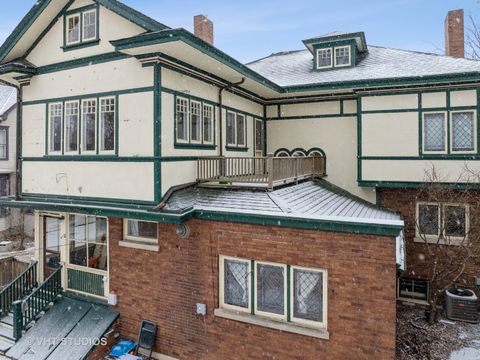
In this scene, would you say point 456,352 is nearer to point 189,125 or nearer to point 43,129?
point 189,125

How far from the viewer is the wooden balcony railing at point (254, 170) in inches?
375

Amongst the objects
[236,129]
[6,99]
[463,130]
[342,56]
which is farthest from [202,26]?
[6,99]

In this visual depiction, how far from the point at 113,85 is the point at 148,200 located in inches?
135

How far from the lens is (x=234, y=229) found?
8406 mm

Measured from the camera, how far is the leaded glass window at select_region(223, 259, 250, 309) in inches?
336

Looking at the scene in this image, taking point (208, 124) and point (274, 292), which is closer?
point (274, 292)

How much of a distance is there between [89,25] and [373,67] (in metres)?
10.4

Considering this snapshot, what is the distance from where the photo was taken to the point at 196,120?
10492 millimetres

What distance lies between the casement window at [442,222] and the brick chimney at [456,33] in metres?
6.70

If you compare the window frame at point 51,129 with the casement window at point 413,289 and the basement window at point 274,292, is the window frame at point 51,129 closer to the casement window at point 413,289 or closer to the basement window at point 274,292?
the basement window at point 274,292

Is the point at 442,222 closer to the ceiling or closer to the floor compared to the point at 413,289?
closer to the ceiling

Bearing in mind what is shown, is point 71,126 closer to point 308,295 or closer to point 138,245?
point 138,245

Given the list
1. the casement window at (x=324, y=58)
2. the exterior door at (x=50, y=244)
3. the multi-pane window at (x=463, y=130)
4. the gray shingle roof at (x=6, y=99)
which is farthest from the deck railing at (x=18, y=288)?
the gray shingle roof at (x=6, y=99)

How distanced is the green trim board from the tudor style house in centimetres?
4
